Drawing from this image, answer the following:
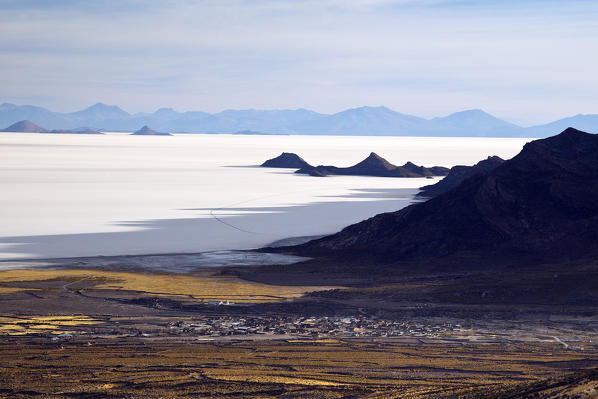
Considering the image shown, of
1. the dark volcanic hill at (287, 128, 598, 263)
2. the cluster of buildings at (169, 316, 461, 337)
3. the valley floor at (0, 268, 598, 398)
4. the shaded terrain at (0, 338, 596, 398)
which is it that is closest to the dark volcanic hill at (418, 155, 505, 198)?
the dark volcanic hill at (287, 128, 598, 263)

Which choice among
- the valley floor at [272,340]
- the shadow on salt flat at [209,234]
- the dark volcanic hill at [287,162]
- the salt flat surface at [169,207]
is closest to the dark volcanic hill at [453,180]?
the salt flat surface at [169,207]

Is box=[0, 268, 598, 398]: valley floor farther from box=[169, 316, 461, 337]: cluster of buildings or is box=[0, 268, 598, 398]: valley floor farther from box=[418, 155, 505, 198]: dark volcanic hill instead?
box=[418, 155, 505, 198]: dark volcanic hill

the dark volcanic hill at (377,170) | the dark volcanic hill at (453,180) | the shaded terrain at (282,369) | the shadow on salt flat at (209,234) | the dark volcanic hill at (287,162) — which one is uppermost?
the dark volcanic hill at (287,162)

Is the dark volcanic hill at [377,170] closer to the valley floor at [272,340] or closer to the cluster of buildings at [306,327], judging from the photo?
the valley floor at [272,340]

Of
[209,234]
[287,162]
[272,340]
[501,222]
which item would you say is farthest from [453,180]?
[272,340]

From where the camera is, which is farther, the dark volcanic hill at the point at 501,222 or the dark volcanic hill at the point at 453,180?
the dark volcanic hill at the point at 453,180

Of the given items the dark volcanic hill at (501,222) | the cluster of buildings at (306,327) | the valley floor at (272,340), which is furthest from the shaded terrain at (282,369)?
the dark volcanic hill at (501,222)

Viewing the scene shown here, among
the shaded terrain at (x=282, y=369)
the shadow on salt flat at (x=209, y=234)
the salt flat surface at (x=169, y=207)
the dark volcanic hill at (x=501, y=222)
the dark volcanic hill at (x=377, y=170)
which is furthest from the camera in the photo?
the dark volcanic hill at (x=377, y=170)

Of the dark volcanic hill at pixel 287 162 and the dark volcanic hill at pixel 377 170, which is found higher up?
the dark volcanic hill at pixel 287 162

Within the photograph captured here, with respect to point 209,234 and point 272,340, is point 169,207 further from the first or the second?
point 272,340

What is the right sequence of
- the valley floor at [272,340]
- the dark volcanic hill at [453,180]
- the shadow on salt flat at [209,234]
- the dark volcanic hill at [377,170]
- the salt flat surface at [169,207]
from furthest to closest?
the dark volcanic hill at [377,170] → the dark volcanic hill at [453,180] → the salt flat surface at [169,207] → the shadow on salt flat at [209,234] → the valley floor at [272,340]
